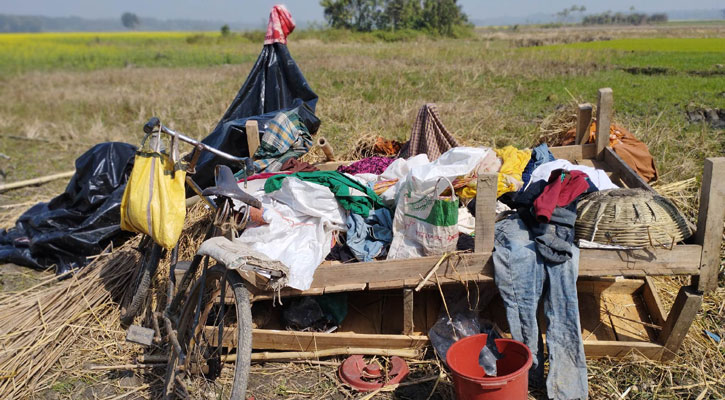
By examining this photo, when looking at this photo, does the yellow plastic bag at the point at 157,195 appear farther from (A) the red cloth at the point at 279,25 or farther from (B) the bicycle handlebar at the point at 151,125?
(A) the red cloth at the point at 279,25

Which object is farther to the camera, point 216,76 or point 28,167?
point 216,76


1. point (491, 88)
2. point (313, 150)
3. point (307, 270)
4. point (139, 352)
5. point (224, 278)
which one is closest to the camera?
point (224, 278)

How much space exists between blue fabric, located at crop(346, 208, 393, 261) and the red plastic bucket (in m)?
0.86

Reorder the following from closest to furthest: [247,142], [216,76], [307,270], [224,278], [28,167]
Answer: [224,278] < [307,270] < [247,142] < [28,167] < [216,76]

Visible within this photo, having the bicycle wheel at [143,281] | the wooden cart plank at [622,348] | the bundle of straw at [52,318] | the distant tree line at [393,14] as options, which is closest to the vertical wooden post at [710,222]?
the wooden cart plank at [622,348]

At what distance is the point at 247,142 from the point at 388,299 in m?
2.13

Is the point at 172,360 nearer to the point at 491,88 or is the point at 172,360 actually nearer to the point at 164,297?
the point at 164,297

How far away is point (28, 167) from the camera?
8.98 metres

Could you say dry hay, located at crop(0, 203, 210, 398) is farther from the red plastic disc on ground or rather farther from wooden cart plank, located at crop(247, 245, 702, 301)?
the red plastic disc on ground

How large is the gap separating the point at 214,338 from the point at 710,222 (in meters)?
2.98

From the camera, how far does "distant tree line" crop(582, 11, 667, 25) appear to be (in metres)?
87.4

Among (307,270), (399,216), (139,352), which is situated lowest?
(139,352)

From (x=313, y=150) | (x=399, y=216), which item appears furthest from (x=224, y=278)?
(x=313, y=150)

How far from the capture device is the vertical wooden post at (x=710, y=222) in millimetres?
2910
